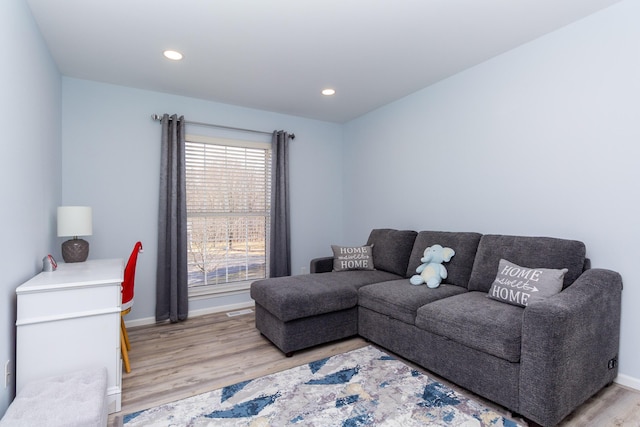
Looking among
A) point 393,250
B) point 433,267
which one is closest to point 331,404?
point 433,267

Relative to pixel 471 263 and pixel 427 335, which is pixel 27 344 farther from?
pixel 471 263

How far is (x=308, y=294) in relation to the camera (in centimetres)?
279

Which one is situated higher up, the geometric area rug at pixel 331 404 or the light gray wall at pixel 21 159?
the light gray wall at pixel 21 159

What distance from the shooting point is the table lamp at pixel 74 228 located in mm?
2641

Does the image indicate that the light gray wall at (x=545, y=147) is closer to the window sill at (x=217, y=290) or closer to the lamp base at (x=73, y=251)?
the window sill at (x=217, y=290)

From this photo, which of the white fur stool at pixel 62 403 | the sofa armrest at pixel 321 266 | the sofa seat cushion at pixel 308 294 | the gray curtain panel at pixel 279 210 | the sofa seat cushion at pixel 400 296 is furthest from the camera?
the gray curtain panel at pixel 279 210

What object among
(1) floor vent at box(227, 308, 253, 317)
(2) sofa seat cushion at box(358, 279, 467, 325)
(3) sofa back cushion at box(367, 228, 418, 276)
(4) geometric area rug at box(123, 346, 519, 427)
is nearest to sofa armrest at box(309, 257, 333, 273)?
(3) sofa back cushion at box(367, 228, 418, 276)

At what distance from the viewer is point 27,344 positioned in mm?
1808

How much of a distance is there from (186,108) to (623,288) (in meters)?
4.30

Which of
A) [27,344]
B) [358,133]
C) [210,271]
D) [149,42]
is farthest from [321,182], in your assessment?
[27,344]

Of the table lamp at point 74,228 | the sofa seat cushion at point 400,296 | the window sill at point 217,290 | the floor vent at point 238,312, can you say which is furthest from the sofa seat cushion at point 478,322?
the table lamp at point 74,228

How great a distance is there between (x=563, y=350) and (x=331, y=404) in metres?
1.34

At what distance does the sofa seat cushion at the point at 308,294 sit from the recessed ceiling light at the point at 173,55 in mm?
2148

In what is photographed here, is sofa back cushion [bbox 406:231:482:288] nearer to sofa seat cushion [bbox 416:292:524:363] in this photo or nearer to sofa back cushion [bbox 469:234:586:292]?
sofa back cushion [bbox 469:234:586:292]
